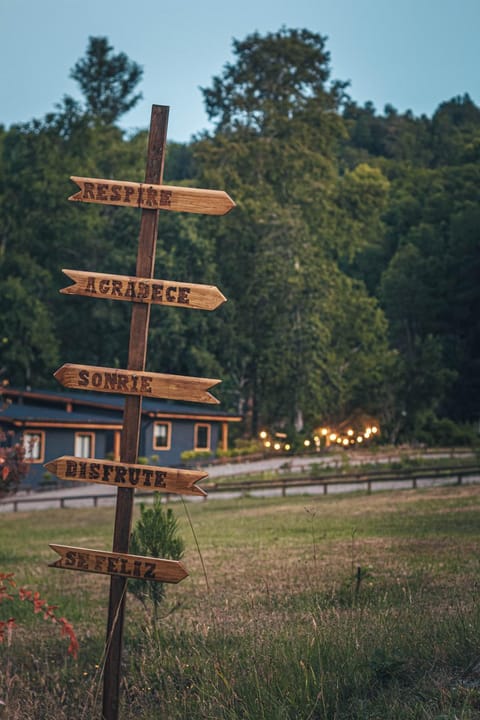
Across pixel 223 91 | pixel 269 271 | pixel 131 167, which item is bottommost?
pixel 269 271

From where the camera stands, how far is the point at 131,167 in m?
76.9

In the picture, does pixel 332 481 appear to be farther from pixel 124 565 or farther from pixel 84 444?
pixel 124 565

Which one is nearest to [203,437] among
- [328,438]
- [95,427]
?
[328,438]

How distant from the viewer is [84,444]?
50.3 m

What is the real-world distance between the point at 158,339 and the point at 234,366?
7446 mm

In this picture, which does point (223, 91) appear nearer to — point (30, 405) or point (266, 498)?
point (30, 405)

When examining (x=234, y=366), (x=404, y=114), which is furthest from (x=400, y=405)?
(x=404, y=114)

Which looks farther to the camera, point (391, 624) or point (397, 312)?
point (397, 312)

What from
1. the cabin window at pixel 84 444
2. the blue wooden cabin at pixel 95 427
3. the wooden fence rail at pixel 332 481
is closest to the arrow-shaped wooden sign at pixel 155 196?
the wooden fence rail at pixel 332 481

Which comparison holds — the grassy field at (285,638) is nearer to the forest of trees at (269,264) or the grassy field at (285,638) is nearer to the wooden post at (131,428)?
the wooden post at (131,428)

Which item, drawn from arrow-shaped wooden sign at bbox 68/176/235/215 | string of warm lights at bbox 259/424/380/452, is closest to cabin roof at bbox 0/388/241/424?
string of warm lights at bbox 259/424/380/452

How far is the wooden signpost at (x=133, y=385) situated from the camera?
738 centimetres

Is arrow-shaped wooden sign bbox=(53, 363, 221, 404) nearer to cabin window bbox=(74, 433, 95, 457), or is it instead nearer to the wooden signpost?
the wooden signpost

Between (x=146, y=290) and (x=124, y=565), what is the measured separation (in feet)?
6.69
